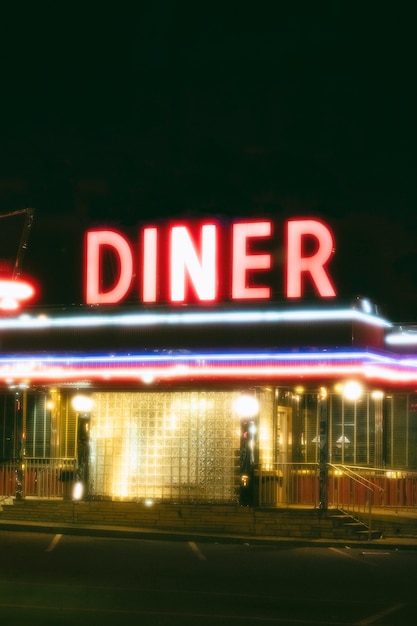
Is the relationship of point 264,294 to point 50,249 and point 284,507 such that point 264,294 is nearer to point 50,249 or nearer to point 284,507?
point 284,507

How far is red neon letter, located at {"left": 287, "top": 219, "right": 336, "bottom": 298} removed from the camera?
85.3ft

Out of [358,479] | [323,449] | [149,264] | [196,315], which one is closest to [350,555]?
[323,449]

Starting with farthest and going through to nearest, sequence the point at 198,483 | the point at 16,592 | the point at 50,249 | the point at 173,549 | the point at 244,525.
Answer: the point at 50,249, the point at 198,483, the point at 244,525, the point at 173,549, the point at 16,592

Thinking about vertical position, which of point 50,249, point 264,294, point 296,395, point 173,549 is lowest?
point 173,549

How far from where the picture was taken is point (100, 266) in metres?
28.1

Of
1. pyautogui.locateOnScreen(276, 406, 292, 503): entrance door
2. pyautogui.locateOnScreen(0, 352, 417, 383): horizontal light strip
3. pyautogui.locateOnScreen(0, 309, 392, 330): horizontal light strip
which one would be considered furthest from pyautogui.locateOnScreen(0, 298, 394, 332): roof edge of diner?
pyautogui.locateOnScreen(276, 406, 292, 503): entrance door

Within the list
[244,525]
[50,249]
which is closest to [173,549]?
[244,525]

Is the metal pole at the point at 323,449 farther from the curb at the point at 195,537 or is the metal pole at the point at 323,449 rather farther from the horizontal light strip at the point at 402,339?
the horizontal light strip at the point at 402,339

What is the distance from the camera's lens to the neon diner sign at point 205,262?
2619 centimetres

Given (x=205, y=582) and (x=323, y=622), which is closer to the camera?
(x=323, y=622)

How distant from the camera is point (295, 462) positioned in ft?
94.8

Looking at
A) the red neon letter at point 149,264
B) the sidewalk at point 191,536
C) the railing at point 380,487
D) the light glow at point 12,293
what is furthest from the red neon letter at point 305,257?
the light glow at point 12,293

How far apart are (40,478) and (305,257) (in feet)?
28.8

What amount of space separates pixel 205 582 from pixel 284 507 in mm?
9168
